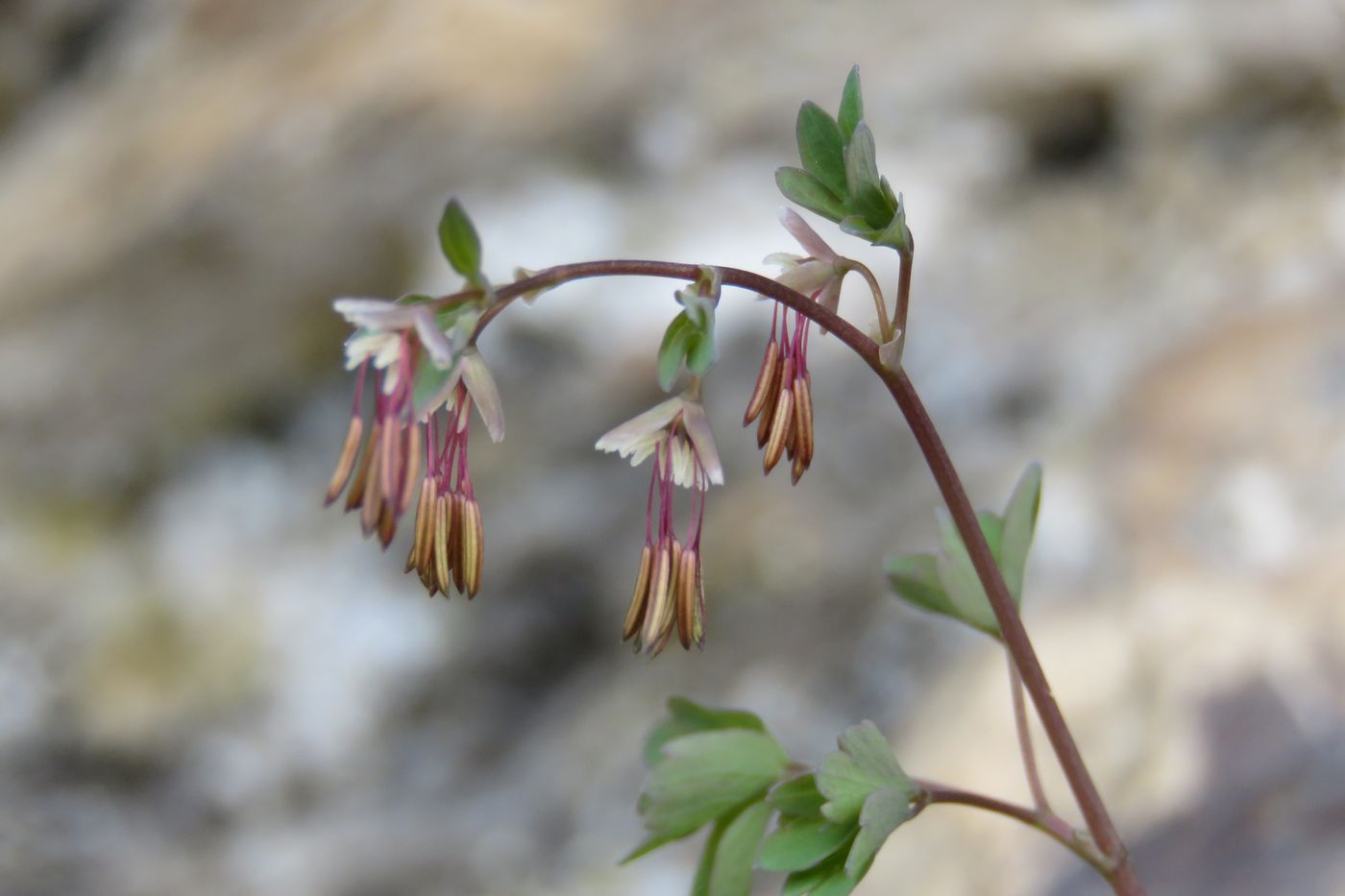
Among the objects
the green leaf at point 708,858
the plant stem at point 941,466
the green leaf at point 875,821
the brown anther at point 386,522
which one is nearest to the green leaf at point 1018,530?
the plant stem at point 941,466

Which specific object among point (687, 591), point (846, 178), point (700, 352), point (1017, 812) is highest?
point (846, 178)

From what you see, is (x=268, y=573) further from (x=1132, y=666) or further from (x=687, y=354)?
(x=687, y=354)

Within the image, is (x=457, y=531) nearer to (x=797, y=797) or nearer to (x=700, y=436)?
(x=700, y=436)

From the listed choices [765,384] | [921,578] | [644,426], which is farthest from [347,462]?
[921,578]

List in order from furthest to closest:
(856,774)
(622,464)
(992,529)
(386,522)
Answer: (622,464), (992,529), (856,774), (386,522)

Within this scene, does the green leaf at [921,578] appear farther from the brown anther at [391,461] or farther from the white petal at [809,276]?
the brown anther at [391,461]

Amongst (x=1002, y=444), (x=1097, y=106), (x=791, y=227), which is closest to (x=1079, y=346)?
(x=1002, y=444)
